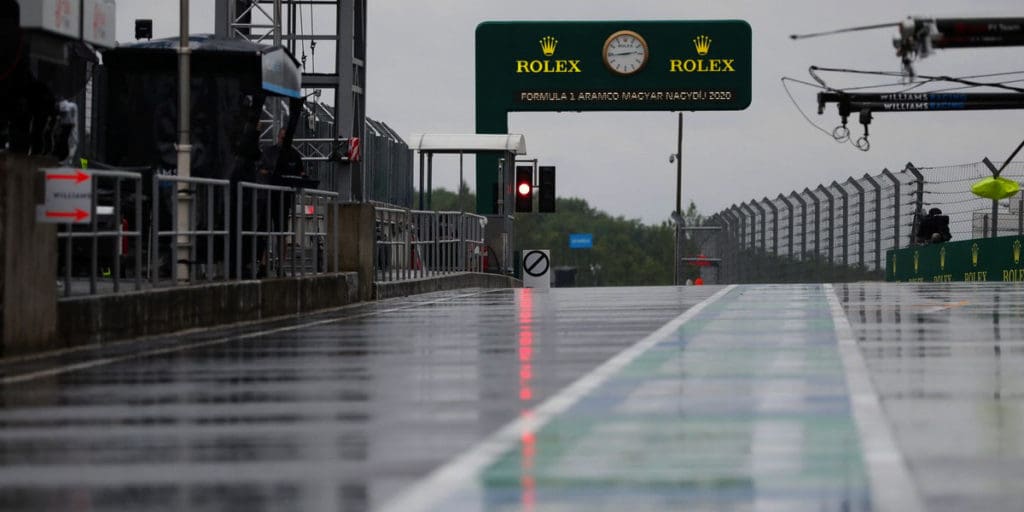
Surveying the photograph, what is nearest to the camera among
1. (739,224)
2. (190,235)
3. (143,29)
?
(190,235)

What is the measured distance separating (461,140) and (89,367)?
35505 millimetres

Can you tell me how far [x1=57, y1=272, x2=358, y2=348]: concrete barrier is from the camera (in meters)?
16.4

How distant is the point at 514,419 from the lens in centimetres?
1014

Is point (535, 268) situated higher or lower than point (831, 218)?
lower

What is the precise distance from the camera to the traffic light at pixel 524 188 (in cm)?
4956

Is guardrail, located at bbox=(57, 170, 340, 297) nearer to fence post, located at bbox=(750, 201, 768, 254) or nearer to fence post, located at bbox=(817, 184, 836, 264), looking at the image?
fence post, located at bbox=(817, 184, 836, 264)

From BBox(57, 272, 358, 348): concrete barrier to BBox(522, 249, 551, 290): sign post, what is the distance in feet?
57.5

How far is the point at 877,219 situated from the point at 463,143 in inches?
375

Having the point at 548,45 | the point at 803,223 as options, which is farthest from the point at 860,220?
the point at 548,45

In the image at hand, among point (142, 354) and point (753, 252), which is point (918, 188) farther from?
point (142, 354)

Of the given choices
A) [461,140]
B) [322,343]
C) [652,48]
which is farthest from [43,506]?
[652,48]

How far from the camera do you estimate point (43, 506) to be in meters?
7.35

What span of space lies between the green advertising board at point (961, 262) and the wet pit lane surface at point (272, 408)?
2342cm

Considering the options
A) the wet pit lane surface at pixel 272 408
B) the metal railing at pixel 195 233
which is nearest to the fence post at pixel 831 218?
the metal railing at pixel 195 233
